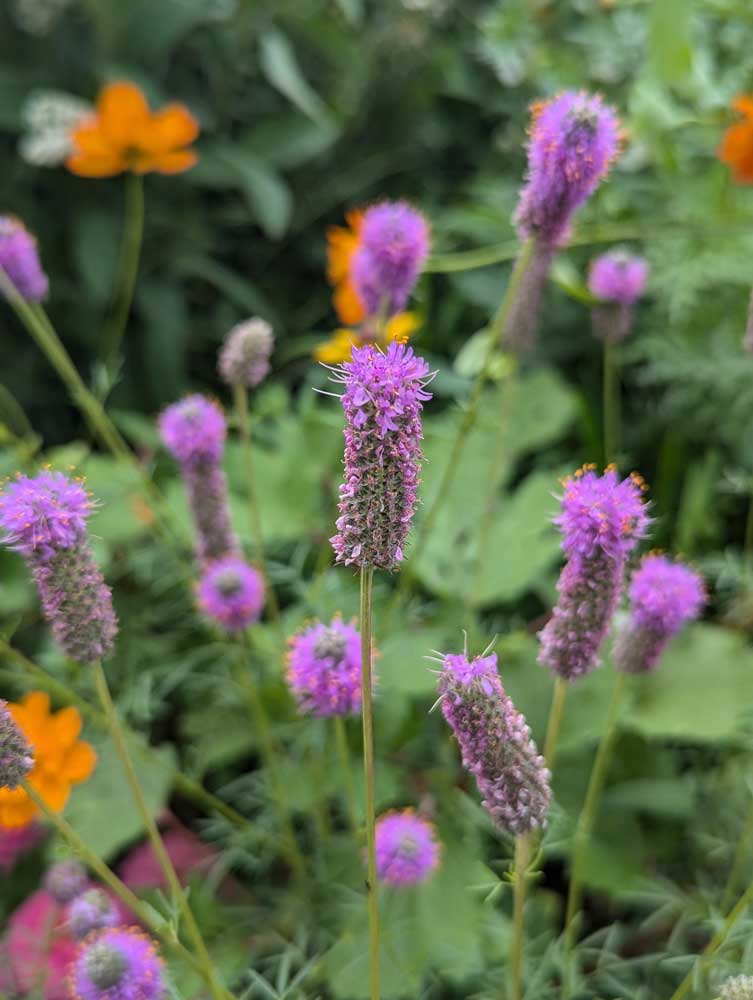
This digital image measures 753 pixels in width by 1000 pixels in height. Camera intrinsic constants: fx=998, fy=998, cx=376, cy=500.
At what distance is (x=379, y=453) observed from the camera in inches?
21.4

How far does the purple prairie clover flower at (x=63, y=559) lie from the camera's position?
0.71 meters

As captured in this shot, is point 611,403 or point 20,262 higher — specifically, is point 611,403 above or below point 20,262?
below

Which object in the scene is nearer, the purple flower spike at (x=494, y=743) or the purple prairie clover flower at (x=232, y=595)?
the purple flower spike at (x=494, y=743)

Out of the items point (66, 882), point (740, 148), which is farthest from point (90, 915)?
point (740, 148)

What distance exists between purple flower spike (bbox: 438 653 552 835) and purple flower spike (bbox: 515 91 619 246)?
428 millimetres

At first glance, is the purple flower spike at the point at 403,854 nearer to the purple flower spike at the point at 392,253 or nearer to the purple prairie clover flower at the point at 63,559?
the purple prairie clover flower at the point at 63,559

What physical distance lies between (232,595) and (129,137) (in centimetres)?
98

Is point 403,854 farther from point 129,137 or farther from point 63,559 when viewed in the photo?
point 129,137

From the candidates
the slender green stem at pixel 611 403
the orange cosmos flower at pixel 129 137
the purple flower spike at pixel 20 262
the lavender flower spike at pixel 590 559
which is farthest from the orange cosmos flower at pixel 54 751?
the orange cosmos flower at pixel 129 137

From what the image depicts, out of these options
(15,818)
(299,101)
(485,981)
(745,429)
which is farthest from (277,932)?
(299,101)

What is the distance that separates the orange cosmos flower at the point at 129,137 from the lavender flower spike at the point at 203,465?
727mm

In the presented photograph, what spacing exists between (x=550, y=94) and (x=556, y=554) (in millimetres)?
1046

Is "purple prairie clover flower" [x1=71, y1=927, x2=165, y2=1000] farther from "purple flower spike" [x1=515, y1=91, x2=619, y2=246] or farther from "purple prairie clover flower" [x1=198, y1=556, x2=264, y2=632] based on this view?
"purple flower spike" [x1=515, y1=91, x2=619, y2=246]

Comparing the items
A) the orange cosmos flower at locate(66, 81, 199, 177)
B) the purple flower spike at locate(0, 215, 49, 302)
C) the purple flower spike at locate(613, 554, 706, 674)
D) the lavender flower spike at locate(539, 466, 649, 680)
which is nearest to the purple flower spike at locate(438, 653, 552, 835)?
the lavender flower spike at locate(539, 466, 649, 680)
